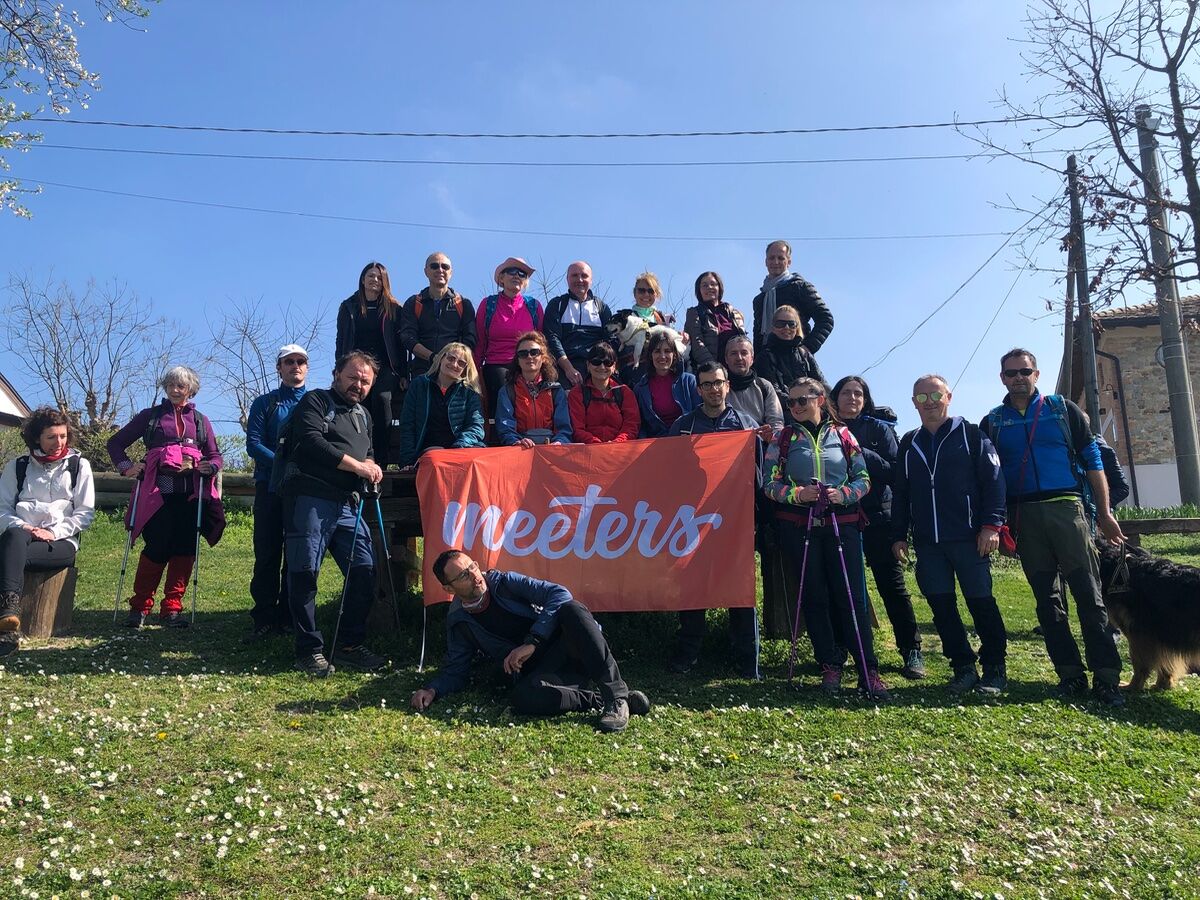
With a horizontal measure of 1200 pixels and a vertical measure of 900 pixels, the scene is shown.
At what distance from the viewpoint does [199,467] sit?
7.77 meters

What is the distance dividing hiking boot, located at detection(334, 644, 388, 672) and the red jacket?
8.17ft

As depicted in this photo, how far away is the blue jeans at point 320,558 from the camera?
20.9ft

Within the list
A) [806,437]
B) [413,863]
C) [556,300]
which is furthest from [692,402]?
[413,863]

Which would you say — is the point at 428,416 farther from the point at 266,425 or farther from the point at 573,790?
the point at 573,790

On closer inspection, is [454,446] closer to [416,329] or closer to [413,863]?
[416,329]

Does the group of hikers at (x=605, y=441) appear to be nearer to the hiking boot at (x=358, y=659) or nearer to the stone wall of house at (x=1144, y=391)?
the hiking boot at (x=358, y=659)

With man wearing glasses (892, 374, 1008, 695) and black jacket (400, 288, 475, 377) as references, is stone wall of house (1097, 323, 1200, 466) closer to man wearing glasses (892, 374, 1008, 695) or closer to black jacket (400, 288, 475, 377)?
man wearing glasses (892, 374, 1008, 695)

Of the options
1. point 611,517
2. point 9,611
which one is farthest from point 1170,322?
point 9,611

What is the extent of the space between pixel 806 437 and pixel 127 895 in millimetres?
5015

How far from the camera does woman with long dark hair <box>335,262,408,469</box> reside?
841cm

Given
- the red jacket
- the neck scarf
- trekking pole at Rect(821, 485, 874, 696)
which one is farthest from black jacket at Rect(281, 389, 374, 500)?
trekking pole at Rect(821, 485, 874, 696)

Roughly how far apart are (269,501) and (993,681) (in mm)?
6119

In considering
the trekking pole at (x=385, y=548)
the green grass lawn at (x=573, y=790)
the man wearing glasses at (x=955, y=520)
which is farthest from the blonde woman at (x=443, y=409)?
the man wearing glasses at (x=955, y=520)

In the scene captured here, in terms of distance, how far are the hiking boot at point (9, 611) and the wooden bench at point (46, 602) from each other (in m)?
0.41
